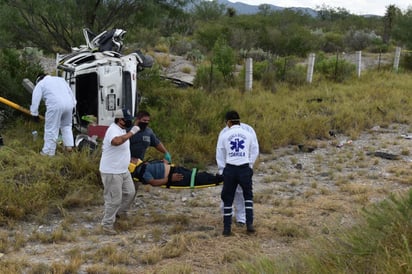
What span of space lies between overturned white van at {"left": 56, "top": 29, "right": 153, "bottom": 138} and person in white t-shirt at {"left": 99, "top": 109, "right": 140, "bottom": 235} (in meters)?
3.08

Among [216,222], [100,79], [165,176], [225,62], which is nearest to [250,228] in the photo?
[216,222]

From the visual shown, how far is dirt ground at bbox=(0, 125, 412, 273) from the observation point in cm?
575

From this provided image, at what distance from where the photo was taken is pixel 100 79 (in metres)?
9.57

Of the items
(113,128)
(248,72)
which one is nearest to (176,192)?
(113,128)

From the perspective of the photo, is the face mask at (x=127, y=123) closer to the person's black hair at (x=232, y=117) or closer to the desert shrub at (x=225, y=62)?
the person's black hair at (x=232, y=117)

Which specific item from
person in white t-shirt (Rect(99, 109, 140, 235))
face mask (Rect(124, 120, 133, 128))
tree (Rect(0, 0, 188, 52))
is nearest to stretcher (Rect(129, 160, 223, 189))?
person in white t-shirt (Rect(99, 109, 140, 235))

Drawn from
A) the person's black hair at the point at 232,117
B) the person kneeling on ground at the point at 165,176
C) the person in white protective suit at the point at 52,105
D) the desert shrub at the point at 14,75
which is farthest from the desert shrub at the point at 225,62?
the person's black hair at the point at 232,117

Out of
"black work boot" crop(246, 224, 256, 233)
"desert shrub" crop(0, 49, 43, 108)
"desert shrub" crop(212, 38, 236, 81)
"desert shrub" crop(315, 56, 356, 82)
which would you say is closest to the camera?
"black work boot" crop(246, 224, 256, 233)

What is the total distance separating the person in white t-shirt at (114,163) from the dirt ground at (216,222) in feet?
1.01

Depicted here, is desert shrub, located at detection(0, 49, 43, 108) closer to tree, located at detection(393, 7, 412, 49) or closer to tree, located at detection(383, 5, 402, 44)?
tree, located at detection(393, 7, 412, 49)

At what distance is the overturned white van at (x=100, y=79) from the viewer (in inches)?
377

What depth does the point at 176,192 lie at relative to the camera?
872cm

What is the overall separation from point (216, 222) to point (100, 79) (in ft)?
12.7

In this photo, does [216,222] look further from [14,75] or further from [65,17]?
[65,17]
